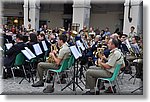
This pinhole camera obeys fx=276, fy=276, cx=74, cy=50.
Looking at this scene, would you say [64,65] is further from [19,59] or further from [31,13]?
[31,13]

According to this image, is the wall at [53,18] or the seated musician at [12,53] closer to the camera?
the seated musician at [12,53]

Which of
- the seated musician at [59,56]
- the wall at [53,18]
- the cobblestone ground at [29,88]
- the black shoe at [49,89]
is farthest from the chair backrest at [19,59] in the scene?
the wall at [53,18]

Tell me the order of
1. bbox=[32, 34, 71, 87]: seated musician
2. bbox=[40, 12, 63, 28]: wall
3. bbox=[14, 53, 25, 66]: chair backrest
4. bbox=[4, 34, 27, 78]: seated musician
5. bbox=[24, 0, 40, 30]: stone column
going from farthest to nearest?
bbox=[40, 12, 63, 28]: wall
bbox=[24, 0, 40, 30]: stone column
bbox=[4, 34, 27, 78]: seated musician
bbox=[14, 53, 25, 66]: chair backrest
bbox=[32, 34, 71, 87]: seated musician

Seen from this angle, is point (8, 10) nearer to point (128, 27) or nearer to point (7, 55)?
point (128, 27)

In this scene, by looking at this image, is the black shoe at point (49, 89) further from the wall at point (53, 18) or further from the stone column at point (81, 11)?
the wall at point (53, 18)

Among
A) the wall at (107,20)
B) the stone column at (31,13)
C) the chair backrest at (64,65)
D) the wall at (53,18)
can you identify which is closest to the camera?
the chair backrest at (64,65)

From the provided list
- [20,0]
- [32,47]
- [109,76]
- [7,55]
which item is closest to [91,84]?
[109,76]

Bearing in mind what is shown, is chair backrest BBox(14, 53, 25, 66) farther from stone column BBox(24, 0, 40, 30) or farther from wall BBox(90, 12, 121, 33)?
wall BBox(90, 12, 121, 33)

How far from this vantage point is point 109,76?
5957 mm

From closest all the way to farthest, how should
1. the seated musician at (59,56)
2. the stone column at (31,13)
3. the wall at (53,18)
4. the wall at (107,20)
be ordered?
the seated musician at (59,56), the stone column at (31,13), the wall at (107,20), the wall at (53,18)

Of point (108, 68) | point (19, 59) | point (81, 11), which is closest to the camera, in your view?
point (108, 68)

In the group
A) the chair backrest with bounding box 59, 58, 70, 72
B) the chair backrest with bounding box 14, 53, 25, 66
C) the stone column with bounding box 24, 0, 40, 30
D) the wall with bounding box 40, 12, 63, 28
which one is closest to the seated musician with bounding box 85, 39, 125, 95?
the chair backrest with bounding box 59, 58, 70, 72

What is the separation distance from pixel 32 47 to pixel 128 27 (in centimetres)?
807

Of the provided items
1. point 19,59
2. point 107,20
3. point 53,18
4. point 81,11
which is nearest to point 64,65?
point 19,59
